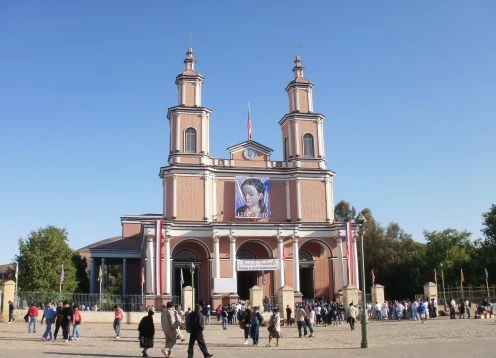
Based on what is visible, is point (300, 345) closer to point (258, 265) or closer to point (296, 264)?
point (258, 265)

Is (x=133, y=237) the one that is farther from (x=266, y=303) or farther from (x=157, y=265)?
(x=266, y=303)

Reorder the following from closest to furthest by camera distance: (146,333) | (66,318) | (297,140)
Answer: (146,333) < (66,318) < (297,140)

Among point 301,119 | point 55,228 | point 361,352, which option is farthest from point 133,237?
point 361,352

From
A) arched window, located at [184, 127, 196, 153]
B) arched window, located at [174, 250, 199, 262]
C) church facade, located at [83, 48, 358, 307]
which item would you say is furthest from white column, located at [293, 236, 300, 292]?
arched window, located at [184, 127, 196, 153]

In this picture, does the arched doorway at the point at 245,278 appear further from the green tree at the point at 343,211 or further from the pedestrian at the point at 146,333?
the pedestrian at the point at 146,333

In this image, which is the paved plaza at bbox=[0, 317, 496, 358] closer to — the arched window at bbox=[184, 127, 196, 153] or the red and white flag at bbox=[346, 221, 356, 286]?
the red and white flag at bbox=[346, 221, 356, 286]

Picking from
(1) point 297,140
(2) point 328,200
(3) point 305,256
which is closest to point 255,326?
(3) point 305,256

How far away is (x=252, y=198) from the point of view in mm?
48062

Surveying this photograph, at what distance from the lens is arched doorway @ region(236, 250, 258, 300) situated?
1893 inches

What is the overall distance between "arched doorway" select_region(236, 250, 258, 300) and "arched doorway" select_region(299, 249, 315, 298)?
4.38 metres

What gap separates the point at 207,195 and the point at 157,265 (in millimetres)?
8059

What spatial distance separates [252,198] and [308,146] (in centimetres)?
799

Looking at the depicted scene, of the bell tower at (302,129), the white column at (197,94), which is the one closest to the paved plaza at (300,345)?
the bell tower at (302,129)

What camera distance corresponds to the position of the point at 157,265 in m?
42.3
